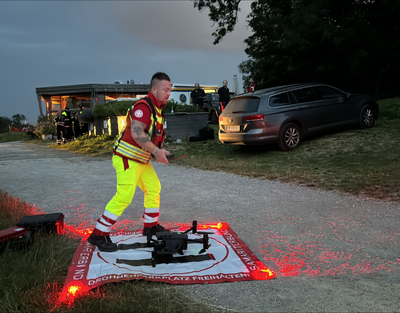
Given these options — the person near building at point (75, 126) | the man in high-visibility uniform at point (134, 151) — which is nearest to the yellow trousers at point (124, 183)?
the man in high-visibility uniform at point (134, 151)

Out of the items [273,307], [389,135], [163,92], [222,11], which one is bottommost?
[273,307]

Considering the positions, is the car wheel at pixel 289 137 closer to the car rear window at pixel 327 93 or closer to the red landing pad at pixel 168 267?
the car rear window at pixel 327 93

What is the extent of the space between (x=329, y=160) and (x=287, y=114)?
6.13 feet

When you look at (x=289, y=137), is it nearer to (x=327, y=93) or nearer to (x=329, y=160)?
(x=329, y=160)

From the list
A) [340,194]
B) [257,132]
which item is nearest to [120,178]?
[340,194]

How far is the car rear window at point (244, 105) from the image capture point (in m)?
9.94

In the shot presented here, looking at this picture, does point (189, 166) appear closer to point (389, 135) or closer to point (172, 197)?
point (172, 197)

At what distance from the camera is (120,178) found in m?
3.57

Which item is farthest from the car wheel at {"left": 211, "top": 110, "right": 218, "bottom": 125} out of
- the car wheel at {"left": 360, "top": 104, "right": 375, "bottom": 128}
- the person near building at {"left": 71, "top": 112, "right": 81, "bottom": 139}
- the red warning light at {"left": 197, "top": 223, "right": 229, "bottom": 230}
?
the red warning light at {"left": 197, "top": 223, "right": 229, "bottom": 230}

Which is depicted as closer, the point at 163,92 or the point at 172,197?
the point at 163,92

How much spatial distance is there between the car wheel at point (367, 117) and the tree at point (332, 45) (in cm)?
241

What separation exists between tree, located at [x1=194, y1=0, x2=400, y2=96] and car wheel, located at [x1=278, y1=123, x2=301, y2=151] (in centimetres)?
452

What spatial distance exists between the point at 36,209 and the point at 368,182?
5.68 meters

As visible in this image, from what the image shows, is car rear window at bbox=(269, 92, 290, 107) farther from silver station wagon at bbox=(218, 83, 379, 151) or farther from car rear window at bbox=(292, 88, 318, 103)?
car rear window at bbox=(292, 88, 318, 103)
